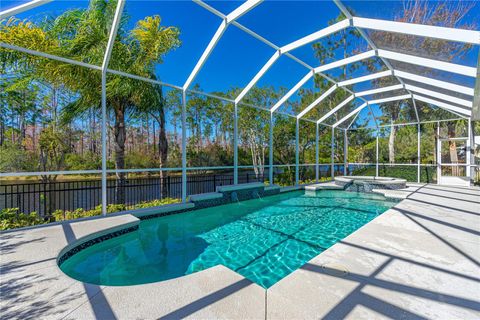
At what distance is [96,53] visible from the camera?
6.16 m

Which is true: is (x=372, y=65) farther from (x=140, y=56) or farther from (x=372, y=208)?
(x=140, y=56)

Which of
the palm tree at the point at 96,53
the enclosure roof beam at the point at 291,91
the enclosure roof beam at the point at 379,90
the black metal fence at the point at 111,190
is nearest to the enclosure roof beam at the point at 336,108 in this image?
the enclosure roof beam at the point at 379,90

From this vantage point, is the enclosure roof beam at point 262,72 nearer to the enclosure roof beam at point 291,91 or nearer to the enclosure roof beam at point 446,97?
the enclosure roof beam at point 291,91

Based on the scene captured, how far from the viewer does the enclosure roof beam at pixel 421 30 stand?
11.3 feet

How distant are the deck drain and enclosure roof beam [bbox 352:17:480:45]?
3914 millimetres

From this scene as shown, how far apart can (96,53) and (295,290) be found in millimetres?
7365

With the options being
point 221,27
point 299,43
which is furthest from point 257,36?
point 299,43

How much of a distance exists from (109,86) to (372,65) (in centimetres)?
832

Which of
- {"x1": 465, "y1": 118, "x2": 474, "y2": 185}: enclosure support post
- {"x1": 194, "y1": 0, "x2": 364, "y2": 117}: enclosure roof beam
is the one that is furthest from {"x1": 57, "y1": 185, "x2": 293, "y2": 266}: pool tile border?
{"x1": 465, "y1": 118, "x2": 474, "y2": 185}: enclosure support post

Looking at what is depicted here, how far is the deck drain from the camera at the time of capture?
96.5 inches

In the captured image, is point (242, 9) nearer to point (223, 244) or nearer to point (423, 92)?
point (223, 244)

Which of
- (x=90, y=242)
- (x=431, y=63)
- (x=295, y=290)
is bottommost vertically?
(x=90, y=242)

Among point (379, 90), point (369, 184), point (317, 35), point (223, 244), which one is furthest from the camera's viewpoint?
point (369, 184)

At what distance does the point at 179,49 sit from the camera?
261 inches
